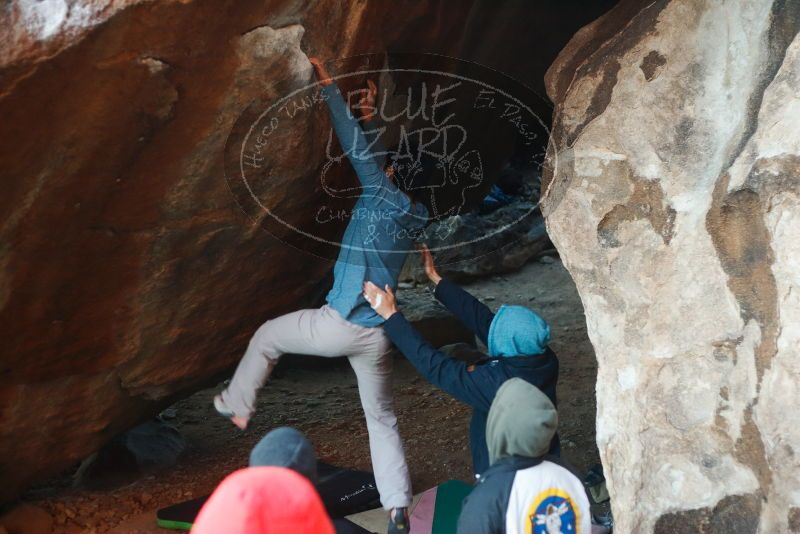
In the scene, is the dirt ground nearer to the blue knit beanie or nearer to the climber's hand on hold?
the climber's hand on hold

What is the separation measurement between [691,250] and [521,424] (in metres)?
0.74

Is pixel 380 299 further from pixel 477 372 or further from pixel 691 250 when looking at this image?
pixel 691 250

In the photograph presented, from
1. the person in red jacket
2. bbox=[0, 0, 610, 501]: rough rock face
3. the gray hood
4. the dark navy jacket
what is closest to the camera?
the person in red jacket

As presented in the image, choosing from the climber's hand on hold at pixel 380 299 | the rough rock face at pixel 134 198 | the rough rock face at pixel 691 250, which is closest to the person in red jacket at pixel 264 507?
the rough rock face at pixel 691 250

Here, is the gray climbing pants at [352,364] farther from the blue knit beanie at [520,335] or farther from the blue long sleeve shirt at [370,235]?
the blue knit beanie at [520,335]

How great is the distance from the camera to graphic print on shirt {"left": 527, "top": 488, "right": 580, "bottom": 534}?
2.15m

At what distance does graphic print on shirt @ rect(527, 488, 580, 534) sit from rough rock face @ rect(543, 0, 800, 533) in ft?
0.94

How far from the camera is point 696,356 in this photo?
7.76 feet

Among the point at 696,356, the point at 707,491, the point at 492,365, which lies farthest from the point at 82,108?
the point at 707,491

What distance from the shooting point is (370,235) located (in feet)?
9.98

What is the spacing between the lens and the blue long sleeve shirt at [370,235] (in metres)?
2.98

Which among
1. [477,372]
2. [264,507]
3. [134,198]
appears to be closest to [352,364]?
[477,372]

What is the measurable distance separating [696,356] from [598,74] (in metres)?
0.98

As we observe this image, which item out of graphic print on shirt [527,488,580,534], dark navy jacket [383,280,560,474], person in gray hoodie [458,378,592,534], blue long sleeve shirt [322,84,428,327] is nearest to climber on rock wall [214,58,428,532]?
blue long sleeve shirt [322,84,428,327]
